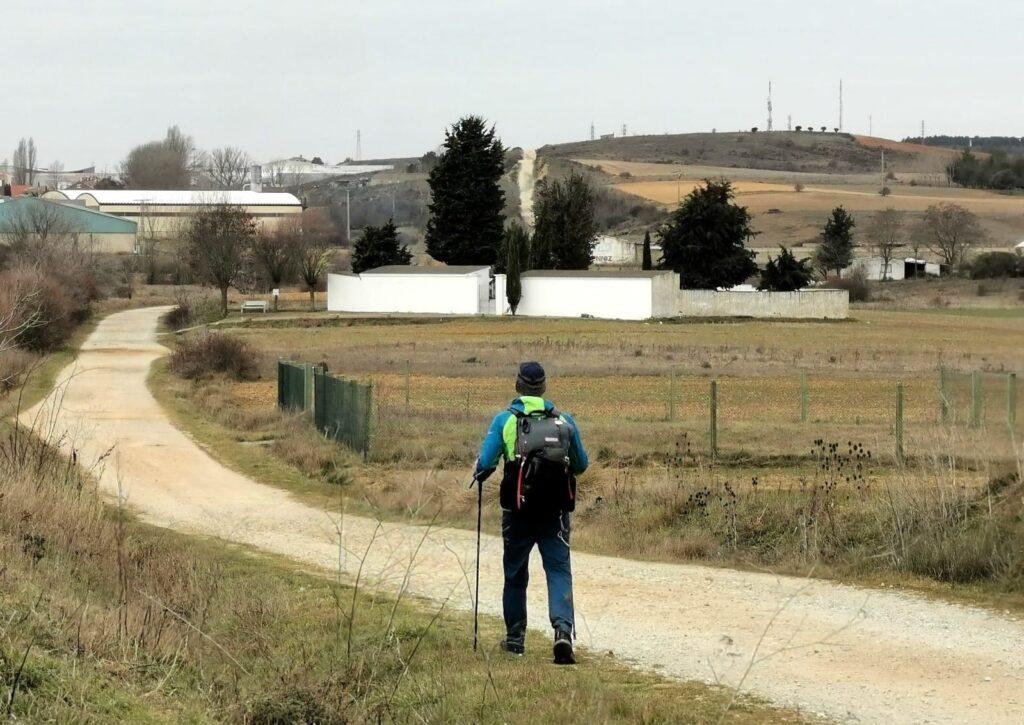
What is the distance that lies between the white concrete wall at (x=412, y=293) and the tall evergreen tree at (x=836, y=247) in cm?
4215

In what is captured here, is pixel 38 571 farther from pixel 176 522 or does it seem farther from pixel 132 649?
pixel 176 522

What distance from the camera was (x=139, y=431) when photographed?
2914cm

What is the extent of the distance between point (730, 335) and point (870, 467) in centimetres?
4439

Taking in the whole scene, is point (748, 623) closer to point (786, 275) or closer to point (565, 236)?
point (786, 275)

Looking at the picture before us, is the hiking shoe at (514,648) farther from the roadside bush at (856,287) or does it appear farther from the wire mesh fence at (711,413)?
the roadside bush at (856,287)

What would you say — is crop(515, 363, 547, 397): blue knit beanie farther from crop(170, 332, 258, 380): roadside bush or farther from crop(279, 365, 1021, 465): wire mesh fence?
crop(170, 332, 258, 380): roadside bush

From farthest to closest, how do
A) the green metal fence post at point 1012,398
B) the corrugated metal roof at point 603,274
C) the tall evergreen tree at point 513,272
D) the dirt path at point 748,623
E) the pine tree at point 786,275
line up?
the pine tree at point 786,275 < the tall evergreen tree at point 513,272 < the corrugated metal roof at point 603,274 < the green metal fence post at point 1012,398 < the dirt path at point 748,623

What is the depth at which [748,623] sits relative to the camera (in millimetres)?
10461

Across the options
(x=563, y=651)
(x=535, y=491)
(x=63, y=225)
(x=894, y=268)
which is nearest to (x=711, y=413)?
(x=563, y=651)

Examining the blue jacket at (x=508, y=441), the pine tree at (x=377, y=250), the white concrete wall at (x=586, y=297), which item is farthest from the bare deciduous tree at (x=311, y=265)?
the blue jacket at (x=508, y=441)

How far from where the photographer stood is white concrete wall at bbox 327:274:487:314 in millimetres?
83562

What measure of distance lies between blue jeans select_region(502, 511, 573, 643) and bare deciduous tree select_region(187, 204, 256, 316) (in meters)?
72.3

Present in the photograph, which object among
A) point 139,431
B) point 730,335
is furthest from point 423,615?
point 730,335

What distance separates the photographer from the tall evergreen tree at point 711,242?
8694 centimetres
